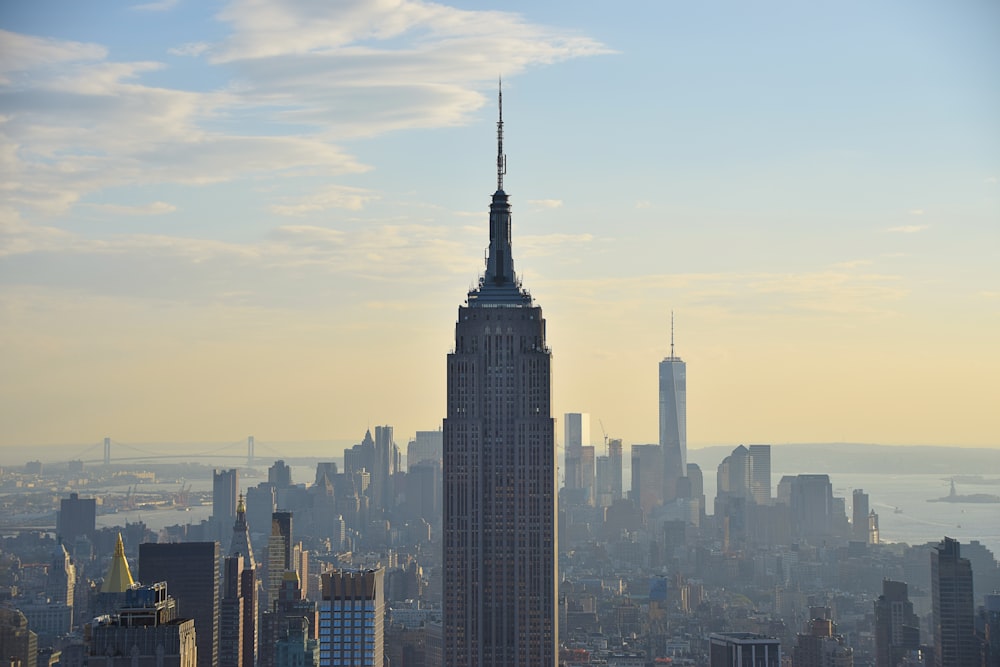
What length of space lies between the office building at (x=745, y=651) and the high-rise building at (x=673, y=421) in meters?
4.20

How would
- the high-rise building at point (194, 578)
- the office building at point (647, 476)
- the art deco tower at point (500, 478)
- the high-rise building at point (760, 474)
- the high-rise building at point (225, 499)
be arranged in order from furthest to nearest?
the office building at point (647, 476) → the high-rise building at point (760, 474) → the high-rise building at point (225, 499) → the high-rise building at point (194, 578) → the art deco tower at point (500, 478)

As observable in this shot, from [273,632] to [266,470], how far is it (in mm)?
3828

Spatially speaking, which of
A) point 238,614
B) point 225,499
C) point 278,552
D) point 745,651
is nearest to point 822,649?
point 745,651

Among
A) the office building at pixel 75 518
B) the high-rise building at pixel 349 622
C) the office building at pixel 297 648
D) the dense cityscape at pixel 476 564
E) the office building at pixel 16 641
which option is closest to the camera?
the office building at pixel 16 641

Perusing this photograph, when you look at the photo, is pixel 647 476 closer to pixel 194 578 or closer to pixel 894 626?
pixel 894 626

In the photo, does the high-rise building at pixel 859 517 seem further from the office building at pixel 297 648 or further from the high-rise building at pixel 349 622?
the office building at pixel 297 648

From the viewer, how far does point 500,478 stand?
22.8 meters

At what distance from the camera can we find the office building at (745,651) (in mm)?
27625

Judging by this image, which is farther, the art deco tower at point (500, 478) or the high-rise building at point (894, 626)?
the high-rise building at point (894, 626)

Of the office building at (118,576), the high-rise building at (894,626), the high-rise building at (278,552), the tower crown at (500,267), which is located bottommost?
the high-rise building at (894,626)

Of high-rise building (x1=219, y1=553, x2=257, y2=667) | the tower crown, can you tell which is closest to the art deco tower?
the tower crown

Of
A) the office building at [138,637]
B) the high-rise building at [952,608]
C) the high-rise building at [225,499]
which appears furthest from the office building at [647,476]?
the office building at [138,637]

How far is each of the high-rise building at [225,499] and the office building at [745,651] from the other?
26.8 ft

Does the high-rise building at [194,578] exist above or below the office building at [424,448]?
below
